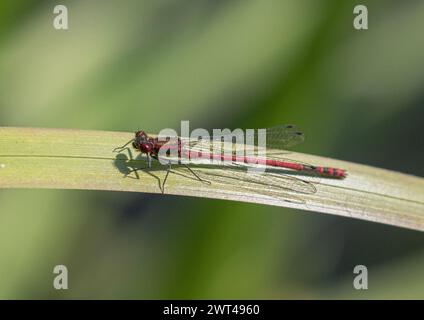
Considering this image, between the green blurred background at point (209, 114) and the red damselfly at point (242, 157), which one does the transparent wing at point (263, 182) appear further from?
the green blurred background at point (209, 114)

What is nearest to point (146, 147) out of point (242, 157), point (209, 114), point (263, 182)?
point (242, 157)

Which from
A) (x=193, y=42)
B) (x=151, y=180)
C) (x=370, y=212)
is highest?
(x=193, y=42)

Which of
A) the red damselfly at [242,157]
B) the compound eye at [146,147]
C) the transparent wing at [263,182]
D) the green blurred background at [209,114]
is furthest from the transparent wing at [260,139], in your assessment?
the compound eye at [146,147]

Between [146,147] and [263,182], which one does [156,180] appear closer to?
[146,147]

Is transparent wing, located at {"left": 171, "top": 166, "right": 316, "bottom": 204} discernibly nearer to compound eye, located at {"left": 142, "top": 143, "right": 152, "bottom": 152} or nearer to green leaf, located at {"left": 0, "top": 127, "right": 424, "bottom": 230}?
green leaf, located at {"left": 0, "top": 127, "right": 424, "bottom": 230}

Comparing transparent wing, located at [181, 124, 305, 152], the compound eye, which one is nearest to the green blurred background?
transparent wing, located at [181, 124, 305, 152]

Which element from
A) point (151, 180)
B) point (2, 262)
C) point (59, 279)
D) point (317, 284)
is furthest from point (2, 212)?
point (317, 284)

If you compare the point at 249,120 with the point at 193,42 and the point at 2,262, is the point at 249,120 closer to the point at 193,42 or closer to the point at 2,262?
the point at 193,42
